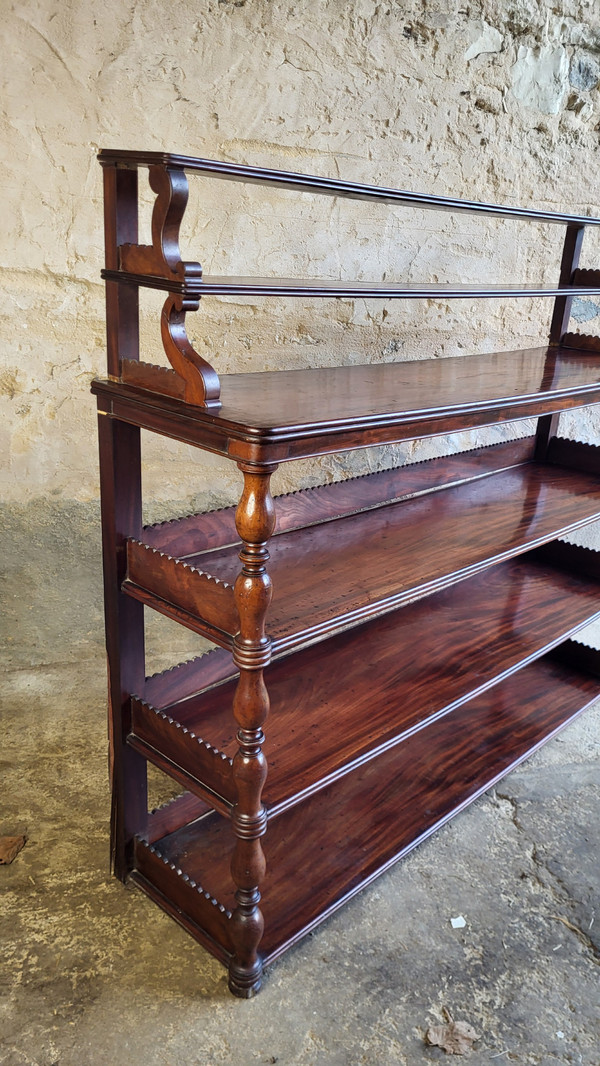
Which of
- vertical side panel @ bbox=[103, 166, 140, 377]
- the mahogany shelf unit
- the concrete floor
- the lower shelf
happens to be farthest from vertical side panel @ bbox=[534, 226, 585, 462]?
vertical side panel @ bbox=[103, 166, 140, 377]

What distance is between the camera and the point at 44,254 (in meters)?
2.53

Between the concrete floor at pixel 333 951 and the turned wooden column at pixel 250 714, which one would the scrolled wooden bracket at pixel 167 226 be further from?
the concrete floor at pixel 333 951

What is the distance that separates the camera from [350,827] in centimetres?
227

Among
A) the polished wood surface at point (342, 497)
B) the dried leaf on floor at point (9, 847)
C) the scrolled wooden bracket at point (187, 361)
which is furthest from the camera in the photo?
the dried leaf on floor at point (9, 847)

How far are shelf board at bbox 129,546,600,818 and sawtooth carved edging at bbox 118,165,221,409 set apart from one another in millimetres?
760

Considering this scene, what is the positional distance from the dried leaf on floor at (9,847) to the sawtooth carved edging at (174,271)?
4.42 ft

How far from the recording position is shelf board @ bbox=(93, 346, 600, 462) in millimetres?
1480

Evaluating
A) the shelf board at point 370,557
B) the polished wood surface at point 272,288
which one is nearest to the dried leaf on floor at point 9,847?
the shelf board at point 370,557

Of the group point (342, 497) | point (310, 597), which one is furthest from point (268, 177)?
point (342, 497)

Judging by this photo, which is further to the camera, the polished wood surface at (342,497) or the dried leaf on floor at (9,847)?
the dried leaf on floor at (9,847)

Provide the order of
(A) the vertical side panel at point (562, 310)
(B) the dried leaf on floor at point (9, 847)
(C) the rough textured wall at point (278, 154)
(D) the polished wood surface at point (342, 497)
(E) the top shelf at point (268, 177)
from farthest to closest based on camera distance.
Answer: (A) the vertical side panel at point (562, 310), (C) the rough textured wall at point (278, 154), (B) the dried leaf on floor at point (9, 847), (D) the polished wood surface at point (342, 497), (E) the top shelf at point (268, 177)

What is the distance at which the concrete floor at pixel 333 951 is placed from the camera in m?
1.69

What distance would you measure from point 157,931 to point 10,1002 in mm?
351

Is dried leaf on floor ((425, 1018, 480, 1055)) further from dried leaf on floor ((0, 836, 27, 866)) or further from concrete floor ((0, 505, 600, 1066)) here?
dried leaf on floor ((0, 836, 27, 866))
